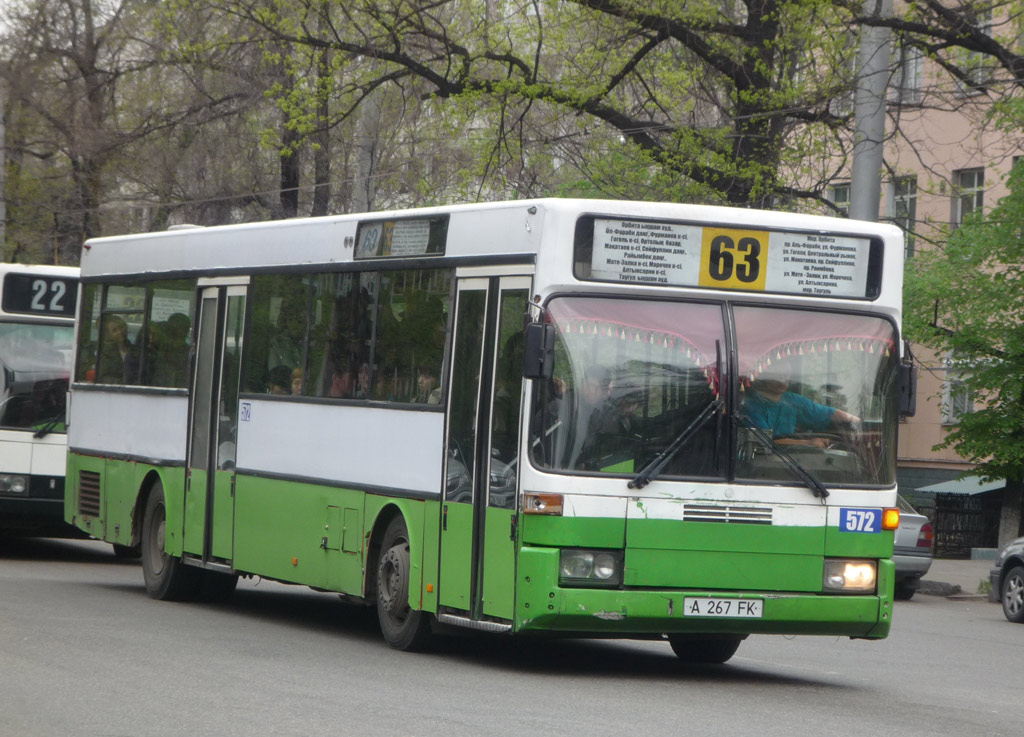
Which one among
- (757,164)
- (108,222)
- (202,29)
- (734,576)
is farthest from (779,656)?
(108,222)

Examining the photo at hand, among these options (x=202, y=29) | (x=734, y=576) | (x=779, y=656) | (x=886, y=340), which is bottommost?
(x=779, y=656)

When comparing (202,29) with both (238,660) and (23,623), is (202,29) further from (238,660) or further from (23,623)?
(238,660)

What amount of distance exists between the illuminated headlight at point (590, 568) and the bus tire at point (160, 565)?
5.89m

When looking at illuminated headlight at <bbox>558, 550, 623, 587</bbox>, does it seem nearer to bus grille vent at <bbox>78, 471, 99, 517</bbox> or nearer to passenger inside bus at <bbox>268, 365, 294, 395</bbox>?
passenger inside bus at <bbox>268, 365, 294, 395</bbox>

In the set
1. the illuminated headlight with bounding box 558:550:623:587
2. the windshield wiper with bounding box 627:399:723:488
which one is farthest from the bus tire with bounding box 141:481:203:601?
the windshield wiper with bounding box 627:399:723:488

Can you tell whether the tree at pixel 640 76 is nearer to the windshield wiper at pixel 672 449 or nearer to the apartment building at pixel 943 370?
the apartment building at pixel 943 370

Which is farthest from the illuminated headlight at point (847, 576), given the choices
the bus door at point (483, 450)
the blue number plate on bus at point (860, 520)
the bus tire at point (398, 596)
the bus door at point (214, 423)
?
the bus door at point (214, 423)

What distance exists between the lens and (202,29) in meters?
27.4

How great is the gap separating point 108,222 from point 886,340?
87.7 ft

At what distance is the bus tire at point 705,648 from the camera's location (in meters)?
11.4

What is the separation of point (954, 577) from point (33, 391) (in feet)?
44.8

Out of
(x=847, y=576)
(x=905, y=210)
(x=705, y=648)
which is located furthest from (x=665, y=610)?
(x=905, y=210)

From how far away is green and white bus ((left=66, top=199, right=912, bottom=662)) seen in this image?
9797 millimetres

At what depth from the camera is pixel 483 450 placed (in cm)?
1034
